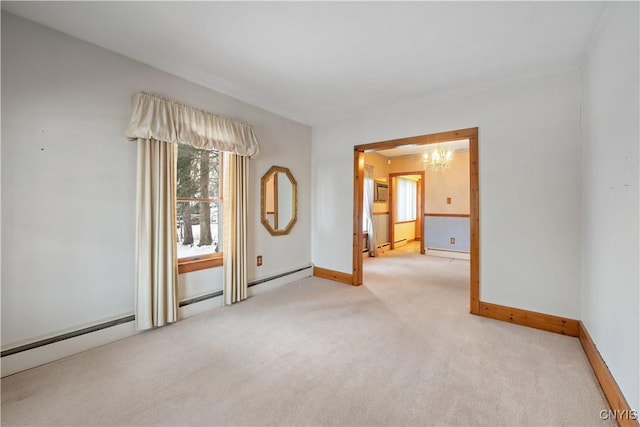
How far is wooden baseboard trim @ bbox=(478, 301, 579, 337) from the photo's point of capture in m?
2.35

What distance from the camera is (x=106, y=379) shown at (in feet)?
5.66

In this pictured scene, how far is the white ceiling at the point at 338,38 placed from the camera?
68.7 inches

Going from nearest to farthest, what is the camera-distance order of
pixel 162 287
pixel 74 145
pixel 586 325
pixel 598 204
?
pixel 598 204, pixel 74 145, pixel 586 325, pixel 162 287

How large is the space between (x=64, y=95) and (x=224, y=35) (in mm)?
1273

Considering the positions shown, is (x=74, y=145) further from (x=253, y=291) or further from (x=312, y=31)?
(x=253, y=291)

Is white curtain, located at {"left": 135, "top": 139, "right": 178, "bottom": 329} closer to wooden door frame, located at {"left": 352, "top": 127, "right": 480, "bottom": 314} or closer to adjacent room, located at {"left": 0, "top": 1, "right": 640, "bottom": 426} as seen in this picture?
adjacent room, located at {"left": 0, "top": 1, "right": 640, "bottom": 426}

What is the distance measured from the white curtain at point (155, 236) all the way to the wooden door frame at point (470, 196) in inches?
91.2

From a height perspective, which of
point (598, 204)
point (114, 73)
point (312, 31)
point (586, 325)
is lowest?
point (586, 325)

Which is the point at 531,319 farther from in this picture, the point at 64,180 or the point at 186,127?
the point at 64,180

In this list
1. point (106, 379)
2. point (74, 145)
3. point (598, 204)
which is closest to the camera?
A: point (106, 379)

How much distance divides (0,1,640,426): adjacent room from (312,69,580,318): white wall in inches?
0.8

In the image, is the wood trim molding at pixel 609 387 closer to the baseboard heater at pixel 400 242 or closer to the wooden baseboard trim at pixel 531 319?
the wooden baseboard trim at pixel 531 319

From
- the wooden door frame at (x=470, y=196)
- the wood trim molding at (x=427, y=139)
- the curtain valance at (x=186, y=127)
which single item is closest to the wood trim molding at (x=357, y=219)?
the wooden door frame at (x=470, y=196)

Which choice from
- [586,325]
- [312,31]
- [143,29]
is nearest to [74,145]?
[143,29]
